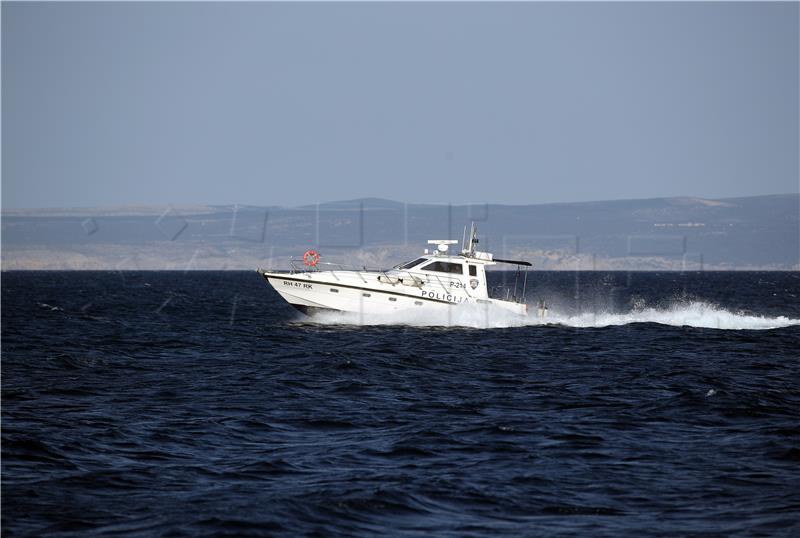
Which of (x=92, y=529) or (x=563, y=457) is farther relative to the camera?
(x=563, y=457)

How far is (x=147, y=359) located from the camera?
3052 cm

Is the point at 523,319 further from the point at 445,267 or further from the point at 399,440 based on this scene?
the point at 399,440

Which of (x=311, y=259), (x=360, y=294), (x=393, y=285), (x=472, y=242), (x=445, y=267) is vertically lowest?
(x=360, y=294)

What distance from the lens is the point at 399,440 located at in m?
17.7

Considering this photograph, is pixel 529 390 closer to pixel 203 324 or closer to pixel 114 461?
pixel 114 461

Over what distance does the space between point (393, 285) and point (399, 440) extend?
834 inches

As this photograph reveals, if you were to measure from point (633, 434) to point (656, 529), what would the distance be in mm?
5738

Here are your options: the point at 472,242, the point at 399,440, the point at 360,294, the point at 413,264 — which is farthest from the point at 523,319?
the point at 399,440

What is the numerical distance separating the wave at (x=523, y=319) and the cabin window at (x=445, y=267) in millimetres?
1414

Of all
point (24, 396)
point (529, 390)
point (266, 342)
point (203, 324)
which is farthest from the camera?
point (203, 324)

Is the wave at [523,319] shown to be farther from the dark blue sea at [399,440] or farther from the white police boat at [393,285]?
the dark blue sea at [399,440]

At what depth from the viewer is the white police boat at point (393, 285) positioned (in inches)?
1524

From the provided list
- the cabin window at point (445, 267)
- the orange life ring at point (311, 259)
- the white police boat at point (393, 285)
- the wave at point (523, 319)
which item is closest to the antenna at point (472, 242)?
the white police boat at point (393, 285)

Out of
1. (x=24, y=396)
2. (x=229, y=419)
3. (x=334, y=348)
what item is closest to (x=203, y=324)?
(x=334, y=348)
